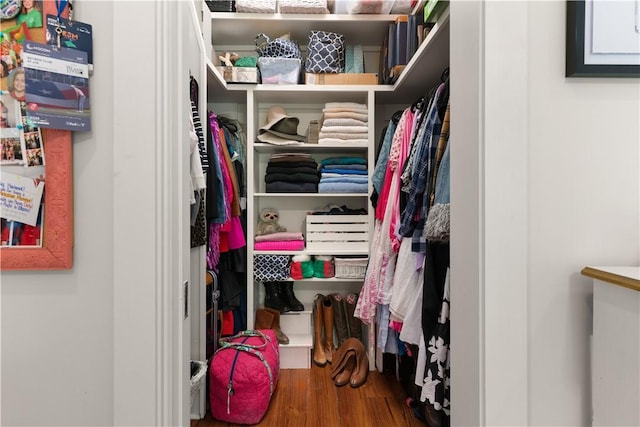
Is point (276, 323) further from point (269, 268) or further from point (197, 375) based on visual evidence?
point (197, 375)

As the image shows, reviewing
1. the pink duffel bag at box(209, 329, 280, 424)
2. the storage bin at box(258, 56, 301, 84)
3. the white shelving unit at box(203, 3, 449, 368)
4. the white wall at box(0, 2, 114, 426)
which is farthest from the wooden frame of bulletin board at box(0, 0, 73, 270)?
the storage bin at box(258, 56, 301, 84)

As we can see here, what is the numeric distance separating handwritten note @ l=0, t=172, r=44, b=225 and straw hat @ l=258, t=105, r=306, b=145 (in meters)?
1.63

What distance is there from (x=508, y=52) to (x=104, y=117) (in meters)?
0.75

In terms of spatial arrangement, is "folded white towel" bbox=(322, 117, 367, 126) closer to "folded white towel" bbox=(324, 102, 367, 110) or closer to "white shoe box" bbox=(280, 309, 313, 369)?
"folded white towel" bbox=(324, 102, 367, 110)

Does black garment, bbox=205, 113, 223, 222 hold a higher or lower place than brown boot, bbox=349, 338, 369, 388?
higher

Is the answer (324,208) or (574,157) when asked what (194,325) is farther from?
(574,157)

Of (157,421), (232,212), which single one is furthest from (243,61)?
(157,421)

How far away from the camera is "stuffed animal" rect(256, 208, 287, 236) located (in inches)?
91.6

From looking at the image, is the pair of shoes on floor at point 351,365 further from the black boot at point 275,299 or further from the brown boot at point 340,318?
the black boot at point 275,299

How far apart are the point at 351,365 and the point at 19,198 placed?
1.88 meters

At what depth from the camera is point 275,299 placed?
2.38 meters

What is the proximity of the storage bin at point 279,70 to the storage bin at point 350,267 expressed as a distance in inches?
45.7

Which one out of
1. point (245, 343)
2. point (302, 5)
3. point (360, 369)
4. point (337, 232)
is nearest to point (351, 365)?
point (360, 369)

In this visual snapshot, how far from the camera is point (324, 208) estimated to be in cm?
253
